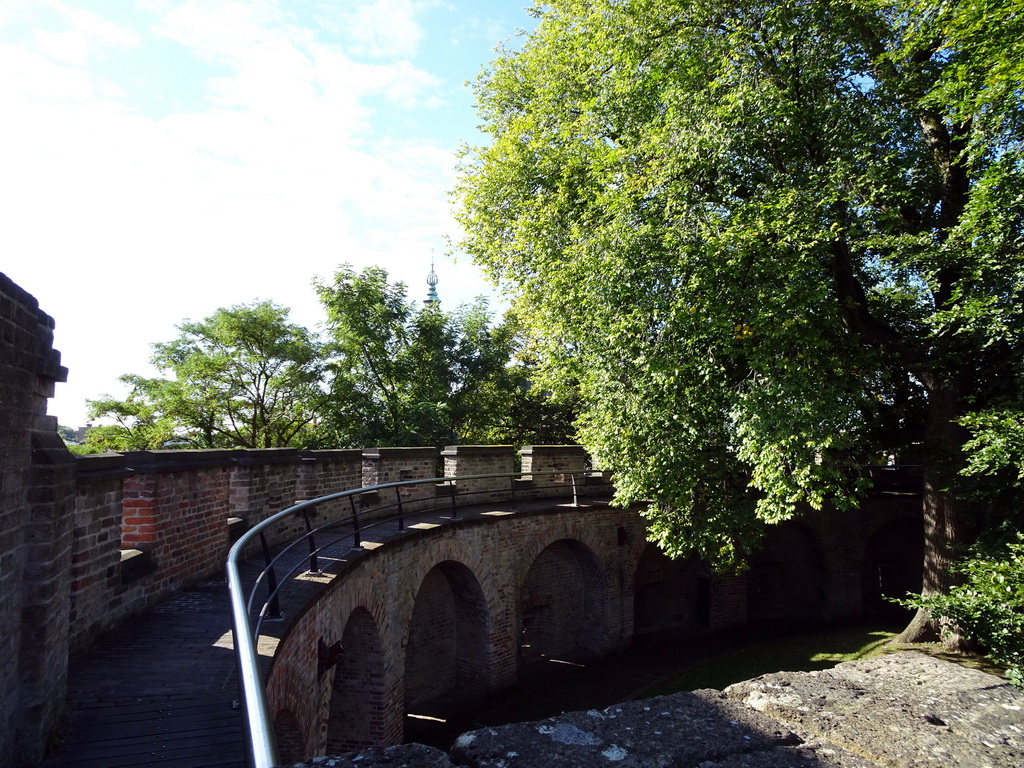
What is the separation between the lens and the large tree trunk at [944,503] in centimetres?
949

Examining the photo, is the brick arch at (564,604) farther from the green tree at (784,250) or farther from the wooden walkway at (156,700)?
the wooden walkway at (156,700)

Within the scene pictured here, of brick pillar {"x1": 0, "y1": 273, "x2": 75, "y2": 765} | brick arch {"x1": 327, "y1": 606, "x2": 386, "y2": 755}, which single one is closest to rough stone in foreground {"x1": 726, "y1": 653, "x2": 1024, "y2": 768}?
brick pillar {"x1": 0, "y1": 273, "x2": 75, "y2": 765}

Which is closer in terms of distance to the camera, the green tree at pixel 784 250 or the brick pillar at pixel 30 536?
the brick pillar at pixel 30 536

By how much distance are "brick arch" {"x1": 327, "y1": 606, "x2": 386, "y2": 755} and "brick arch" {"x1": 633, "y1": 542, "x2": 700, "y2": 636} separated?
315 inches

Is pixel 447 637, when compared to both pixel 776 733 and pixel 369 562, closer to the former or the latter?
pixel 369 562

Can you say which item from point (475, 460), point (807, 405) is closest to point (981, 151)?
point (807, 405)

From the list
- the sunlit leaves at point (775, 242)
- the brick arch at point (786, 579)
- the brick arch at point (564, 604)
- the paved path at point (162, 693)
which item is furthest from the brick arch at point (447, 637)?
the brick arch at point (786, 579)

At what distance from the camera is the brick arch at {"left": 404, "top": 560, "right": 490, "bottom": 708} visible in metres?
11.3

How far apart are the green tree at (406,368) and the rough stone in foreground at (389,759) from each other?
59.1 ft

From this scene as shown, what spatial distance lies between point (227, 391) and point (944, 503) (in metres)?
22.2

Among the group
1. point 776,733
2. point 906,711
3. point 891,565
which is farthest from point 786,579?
point 776,733

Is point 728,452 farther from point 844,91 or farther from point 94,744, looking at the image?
point 94,744

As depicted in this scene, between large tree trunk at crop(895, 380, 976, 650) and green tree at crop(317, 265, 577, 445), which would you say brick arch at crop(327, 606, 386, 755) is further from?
green tree at crop(317, 265, 577, 445)

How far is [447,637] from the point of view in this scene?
1218cm
